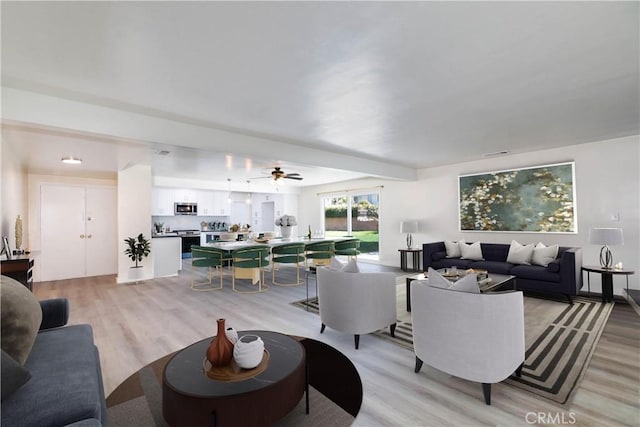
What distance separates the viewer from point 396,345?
3074 millimetres

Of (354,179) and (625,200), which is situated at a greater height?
(354,179)

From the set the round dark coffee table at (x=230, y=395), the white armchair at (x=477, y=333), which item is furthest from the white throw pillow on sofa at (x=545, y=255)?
the round dark coffee table at (x=230, y=395)

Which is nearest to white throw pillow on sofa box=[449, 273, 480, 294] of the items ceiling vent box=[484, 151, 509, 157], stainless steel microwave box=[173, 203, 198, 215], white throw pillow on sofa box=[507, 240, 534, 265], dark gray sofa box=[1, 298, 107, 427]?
dark gray sofa box=[1, 298, 107, 427]

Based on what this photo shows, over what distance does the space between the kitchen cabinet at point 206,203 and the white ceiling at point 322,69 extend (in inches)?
200

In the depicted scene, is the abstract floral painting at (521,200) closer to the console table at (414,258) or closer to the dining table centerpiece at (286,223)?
the console table at (414,258)

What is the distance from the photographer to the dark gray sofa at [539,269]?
4434mm

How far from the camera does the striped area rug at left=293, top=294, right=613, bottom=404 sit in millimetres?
2357

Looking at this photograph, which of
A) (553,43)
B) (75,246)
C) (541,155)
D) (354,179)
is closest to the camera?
(553,43)

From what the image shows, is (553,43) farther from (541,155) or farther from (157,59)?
(541,155)

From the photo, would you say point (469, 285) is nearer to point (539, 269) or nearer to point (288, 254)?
point (539, 269)

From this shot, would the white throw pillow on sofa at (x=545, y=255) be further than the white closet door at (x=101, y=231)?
No

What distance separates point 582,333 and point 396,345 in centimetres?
216

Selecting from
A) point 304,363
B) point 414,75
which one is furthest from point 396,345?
point 414,75

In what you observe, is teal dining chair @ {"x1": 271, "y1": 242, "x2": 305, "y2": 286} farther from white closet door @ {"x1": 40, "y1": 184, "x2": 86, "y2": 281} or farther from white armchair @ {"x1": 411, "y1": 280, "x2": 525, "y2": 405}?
white closet door @ {"x1": 40, "y1": 184, "x2": 86, "y2": 281}
